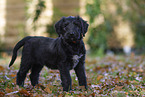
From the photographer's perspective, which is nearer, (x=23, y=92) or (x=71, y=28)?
A: (x=23, y=92)

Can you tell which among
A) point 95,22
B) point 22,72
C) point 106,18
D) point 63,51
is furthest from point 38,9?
point 63,51

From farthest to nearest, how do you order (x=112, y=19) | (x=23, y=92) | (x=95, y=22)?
(x=112, y=19) < (x=95, y=22) < (x=23, y=92)

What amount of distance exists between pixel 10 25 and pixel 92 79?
8245 mm

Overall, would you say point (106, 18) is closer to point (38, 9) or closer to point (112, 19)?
→ point (112, 19)

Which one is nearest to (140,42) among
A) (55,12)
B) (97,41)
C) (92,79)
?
(97,41)

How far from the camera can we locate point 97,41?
1090cm

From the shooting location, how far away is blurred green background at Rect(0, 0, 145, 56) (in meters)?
11.1

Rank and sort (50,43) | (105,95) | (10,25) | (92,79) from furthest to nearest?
(10,25), (92,79), (50,43), (105,95)

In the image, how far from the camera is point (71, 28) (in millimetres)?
4027

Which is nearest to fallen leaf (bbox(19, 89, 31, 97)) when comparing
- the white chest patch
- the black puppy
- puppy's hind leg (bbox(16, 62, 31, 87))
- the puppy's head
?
the black puppy

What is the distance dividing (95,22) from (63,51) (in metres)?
7.37

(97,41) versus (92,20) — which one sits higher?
(92,20)

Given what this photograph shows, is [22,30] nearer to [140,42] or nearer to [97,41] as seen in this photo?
[97,41]

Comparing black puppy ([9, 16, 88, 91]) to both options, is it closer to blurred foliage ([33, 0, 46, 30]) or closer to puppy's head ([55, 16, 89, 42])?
puppy's head ([55, 16, 89, 42])
